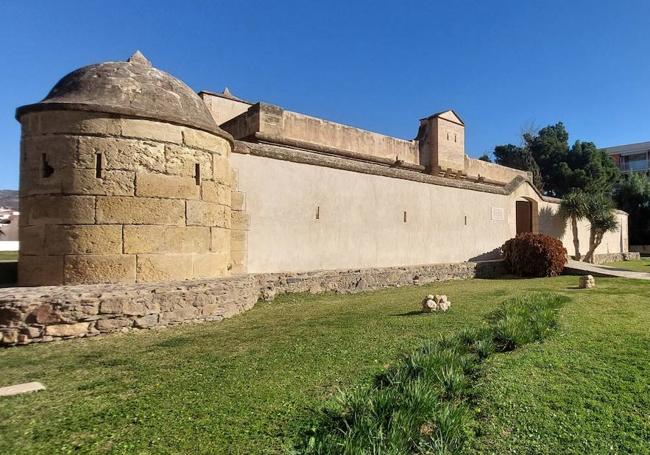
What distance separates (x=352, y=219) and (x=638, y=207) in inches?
1245

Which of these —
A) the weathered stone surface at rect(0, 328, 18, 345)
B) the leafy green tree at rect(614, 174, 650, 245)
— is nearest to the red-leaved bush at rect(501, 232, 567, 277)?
the weathered stone surface at rect(0, 328, 18, 345)

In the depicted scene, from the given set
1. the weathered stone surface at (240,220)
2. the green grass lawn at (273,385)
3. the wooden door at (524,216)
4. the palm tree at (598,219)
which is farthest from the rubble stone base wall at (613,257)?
the weathered stone surface at (240,220)

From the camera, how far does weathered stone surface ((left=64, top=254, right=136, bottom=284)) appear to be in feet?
19.4

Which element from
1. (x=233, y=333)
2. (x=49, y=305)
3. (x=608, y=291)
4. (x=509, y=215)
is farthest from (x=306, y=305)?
(x=509, y=215)

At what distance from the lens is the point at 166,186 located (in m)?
6.49

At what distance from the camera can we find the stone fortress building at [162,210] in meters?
5.93

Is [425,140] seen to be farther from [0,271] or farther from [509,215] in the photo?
[0,271]

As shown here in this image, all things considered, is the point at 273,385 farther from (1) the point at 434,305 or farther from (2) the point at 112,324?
(1) the point at 434,305

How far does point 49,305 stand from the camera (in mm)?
5039

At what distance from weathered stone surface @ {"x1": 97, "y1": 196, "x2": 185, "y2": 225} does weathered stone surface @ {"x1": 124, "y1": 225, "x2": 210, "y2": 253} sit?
12 centimetres

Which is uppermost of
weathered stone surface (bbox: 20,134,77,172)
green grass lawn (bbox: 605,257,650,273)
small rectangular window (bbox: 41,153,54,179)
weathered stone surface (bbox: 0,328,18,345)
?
weathered stone surface (bbox: 20,134,77,172)

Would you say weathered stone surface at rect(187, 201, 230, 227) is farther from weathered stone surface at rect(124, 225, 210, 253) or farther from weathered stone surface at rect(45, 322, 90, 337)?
weathered stone surface at rect(45, 322, 90, 337)

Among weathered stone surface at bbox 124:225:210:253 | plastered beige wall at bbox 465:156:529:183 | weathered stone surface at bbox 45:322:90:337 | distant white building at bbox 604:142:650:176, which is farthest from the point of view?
distant white building at bbox 604:142:650:176

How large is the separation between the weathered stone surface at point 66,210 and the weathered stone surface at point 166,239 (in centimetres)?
58
